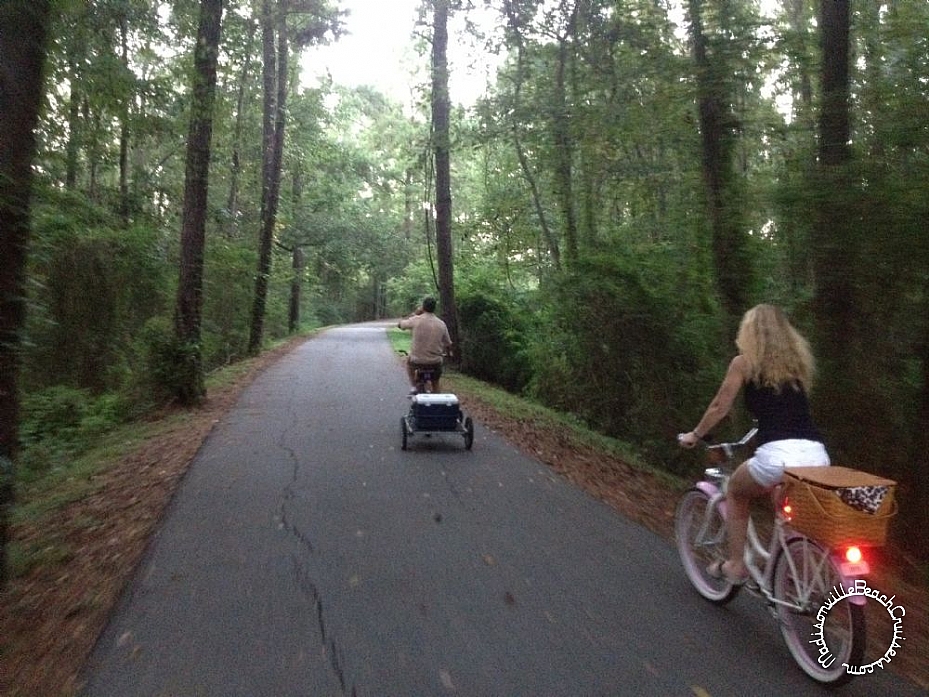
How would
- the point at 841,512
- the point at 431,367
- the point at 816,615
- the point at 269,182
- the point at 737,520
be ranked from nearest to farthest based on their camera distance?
the point at 841,512 → the point at 816,615 → the point at 737,520 → the point at 431,367 → the point at 269,182

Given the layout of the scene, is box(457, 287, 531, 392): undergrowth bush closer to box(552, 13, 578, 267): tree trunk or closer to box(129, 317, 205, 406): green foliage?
box(552, 13, 578, 267): tree trunk

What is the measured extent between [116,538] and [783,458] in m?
5.27

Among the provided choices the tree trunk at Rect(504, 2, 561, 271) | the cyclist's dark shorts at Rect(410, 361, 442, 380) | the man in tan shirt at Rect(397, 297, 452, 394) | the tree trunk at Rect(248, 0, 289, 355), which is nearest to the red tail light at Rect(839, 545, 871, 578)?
the man in tan shirt at Rect(397, 297, 452, 394)

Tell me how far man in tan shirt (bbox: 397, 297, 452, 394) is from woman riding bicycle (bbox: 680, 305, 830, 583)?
657cm

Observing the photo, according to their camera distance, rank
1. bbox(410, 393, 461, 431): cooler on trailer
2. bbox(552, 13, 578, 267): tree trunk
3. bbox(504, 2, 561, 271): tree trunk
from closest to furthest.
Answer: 1. bbox(410, 393, 461, 431): cooler on trailer
2. bbox(552, 13, 578, 267): tree trunk
3. bbox(504, 2, 561, 271): tree trunk

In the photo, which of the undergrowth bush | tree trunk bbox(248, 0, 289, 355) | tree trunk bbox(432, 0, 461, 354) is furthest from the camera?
tree trunk bbox(248, 0, 289, 355)

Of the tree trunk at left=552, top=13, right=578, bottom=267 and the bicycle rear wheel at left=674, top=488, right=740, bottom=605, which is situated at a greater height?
the tree trunk at left=552, top=13, right=578, bottom=267

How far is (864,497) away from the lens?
385cm

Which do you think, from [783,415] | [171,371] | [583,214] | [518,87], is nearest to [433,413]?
[783,415]

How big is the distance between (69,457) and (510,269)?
49.4 ft

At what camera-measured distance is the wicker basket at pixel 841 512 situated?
3.85 metres

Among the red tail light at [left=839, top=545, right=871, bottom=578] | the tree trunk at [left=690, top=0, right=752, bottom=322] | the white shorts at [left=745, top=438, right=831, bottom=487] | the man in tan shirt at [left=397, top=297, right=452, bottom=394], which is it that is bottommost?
the red tail light at [left=839, top=545, right=871, bottom=578]

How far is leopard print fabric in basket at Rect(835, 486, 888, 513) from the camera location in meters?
3.85

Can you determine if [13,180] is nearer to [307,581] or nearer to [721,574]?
[307,581]
